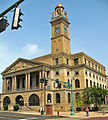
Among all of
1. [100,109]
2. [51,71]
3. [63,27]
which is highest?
Answer: [63,27]

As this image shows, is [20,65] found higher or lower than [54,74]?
higher

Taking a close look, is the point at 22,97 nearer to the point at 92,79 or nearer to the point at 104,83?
the point at 92,79

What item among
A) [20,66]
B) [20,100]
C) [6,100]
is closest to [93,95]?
[20,100]

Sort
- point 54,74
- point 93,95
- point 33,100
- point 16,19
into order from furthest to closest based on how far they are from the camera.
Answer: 1. point 54,74
2. point 33,100
3. point 93,95
4. point 16,19

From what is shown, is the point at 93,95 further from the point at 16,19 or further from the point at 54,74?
the point at 16,19

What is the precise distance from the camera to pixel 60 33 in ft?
184

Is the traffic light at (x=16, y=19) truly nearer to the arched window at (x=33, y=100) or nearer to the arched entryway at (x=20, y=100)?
the arched window at (x=33, y=100)

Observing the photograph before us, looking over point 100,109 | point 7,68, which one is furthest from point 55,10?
point 100,109

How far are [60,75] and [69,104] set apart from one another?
905cm

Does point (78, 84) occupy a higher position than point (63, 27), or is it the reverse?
point (63, 27)

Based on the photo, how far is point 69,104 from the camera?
51.0 meters

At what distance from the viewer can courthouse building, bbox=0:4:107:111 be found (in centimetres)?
5081

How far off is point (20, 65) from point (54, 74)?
12.4m

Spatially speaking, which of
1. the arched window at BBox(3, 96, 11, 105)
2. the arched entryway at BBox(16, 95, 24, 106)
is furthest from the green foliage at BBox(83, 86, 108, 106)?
the arched window at BBox(3, 96, 11, 105)
